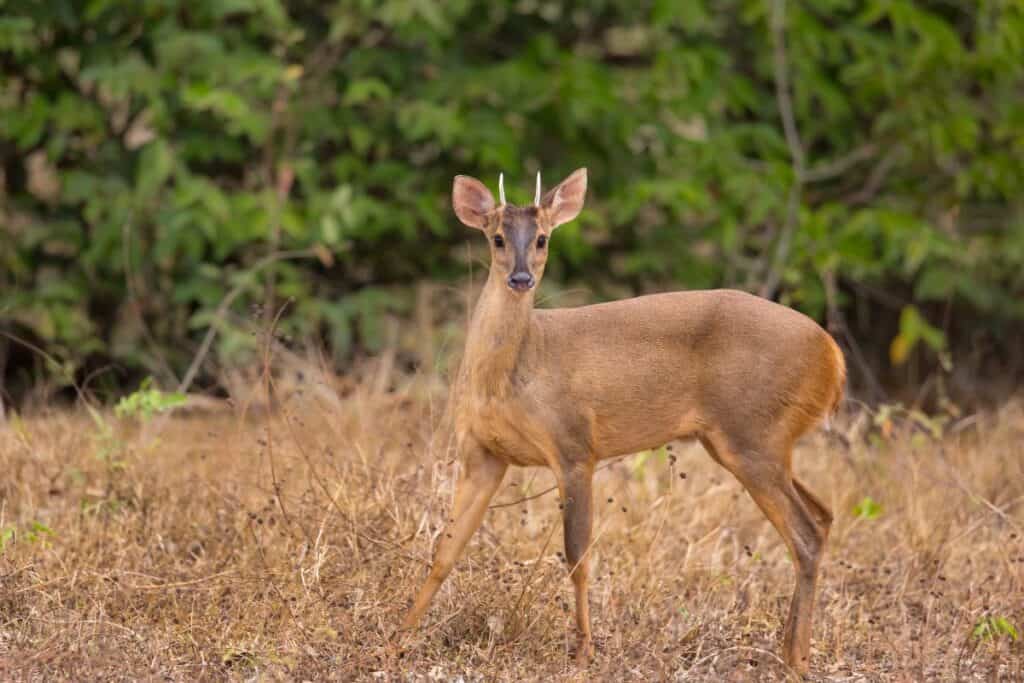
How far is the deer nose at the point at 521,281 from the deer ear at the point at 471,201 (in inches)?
15.8

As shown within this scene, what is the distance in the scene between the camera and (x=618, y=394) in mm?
5109

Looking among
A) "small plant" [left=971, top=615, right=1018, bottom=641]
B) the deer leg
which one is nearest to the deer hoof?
the deer leg

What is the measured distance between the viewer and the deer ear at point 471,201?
16.9ft

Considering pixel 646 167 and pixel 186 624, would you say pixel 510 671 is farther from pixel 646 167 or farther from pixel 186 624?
pixel 646 167

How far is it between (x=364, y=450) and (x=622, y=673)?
6.28ft

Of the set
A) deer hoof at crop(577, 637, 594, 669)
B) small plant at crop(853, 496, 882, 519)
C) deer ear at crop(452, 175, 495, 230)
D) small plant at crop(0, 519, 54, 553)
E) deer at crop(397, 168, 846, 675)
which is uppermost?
deer ear at crop(452, 175, 495, 230)

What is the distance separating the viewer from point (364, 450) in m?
6.50

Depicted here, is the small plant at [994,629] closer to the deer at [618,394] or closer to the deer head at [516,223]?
the deer at [618,394]

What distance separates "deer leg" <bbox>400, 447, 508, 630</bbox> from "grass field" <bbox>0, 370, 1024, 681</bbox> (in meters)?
Result: 0.11

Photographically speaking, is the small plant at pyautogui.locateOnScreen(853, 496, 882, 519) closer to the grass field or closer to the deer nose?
the grass field

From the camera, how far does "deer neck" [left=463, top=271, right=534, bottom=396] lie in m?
4.97

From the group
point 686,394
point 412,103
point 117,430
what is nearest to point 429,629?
point 686,394

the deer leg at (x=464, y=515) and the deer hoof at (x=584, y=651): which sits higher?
the deer leg at (x=464, y=515)

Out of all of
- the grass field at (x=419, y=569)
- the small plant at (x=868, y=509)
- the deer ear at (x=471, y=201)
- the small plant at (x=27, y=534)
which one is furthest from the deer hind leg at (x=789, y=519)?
the small plant at (x=27, y=534)
